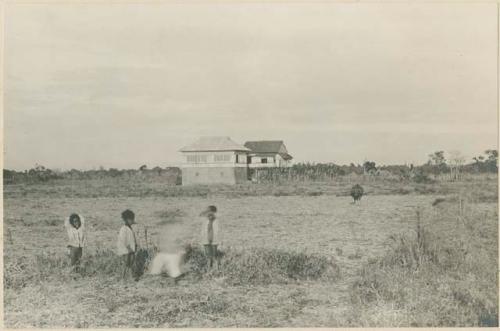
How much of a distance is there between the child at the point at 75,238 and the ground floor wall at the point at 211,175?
1401cm

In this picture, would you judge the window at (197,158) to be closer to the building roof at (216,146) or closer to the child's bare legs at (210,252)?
the building roof at (216,146)

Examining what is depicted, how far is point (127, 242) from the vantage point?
6.95 meters

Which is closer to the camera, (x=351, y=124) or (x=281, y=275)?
(x=281, y=275)

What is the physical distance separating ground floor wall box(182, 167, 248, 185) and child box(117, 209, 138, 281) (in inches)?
572

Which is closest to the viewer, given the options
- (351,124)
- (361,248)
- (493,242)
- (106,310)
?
(106,310)

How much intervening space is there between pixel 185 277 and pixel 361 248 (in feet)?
11.7

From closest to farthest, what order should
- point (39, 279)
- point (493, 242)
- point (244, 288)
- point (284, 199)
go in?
point (244, 288) → point (39, 279) → point (493, 242) → point (284, 199)

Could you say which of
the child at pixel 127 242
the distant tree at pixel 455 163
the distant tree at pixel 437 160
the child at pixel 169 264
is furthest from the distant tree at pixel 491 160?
the child at pixel 127 242

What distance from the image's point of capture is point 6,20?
24.9ft

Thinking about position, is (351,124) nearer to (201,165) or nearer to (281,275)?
(281,275)

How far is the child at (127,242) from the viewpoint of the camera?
692 cm

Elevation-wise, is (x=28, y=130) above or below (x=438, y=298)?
above

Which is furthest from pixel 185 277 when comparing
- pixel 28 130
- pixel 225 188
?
pixel 225 188

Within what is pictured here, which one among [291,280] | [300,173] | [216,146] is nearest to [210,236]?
[291,280]
